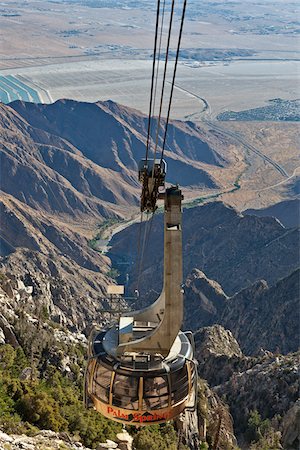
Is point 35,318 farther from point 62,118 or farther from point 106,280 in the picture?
point 62,118

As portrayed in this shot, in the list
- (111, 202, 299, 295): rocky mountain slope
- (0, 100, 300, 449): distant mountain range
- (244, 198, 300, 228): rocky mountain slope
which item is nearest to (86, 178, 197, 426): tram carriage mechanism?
(0, 100, 300, 449): distant mountain range

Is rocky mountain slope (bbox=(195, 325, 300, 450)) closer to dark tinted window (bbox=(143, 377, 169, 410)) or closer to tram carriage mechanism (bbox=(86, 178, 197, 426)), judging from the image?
tram carriage mechanism (bbox=(86, 178, 197, 426))

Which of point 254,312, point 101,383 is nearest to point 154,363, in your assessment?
point 101,383

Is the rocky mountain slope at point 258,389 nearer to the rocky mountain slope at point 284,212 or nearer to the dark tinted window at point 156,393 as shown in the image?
the dark tinted window at point 156,393

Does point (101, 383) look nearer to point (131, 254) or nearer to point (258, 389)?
point (258, 389)

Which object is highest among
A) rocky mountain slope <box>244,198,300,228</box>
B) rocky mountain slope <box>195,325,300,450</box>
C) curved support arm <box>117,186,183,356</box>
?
curved support arm <box>117,186,183,356</box>

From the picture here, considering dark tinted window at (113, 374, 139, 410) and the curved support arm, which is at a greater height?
the curved support arm

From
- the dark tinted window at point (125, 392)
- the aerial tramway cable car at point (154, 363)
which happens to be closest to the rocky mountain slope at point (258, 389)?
the aerial tramway cable car at point (154, 363)
